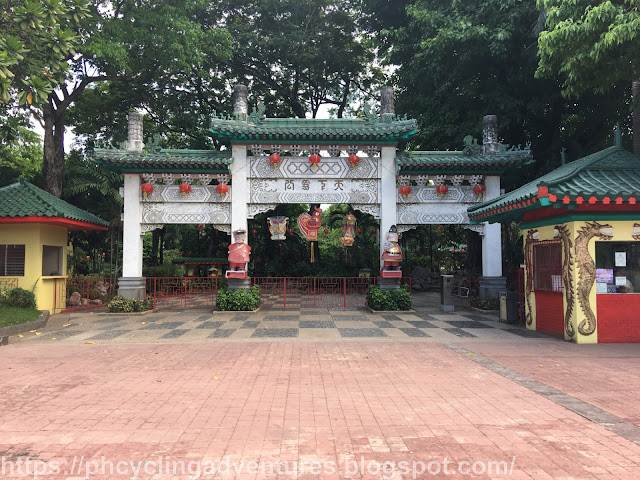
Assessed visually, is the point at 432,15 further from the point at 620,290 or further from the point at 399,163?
the point at 620,290

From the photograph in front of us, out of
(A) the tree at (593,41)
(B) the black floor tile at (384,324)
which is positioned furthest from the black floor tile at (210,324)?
(A) the tree at (593,41)

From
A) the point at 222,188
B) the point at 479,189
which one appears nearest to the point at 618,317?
the point at 479,189

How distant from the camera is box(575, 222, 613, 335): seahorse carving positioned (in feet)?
27.0

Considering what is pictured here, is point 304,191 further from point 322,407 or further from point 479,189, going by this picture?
point 322,407

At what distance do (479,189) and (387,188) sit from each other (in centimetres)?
317

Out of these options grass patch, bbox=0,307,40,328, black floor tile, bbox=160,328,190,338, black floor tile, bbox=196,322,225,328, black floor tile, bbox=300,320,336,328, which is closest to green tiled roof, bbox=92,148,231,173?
grass patch, bbox=0,307,40,328

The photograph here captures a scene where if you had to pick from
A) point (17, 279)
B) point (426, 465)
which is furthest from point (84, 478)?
point (17, 279)

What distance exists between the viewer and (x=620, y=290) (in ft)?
27.2

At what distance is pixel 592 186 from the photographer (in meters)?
7.82

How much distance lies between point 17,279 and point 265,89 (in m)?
16.1

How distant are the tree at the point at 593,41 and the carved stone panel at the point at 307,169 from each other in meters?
5.92

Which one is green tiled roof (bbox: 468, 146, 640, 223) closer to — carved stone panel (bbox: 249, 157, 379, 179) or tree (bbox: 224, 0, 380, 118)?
carved stone panel (bbox: 249, 157, 379, 179)

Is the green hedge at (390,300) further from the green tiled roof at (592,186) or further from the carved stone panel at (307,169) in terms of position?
the green tiled roof at (592,186)

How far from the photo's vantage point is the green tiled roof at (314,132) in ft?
42.0
